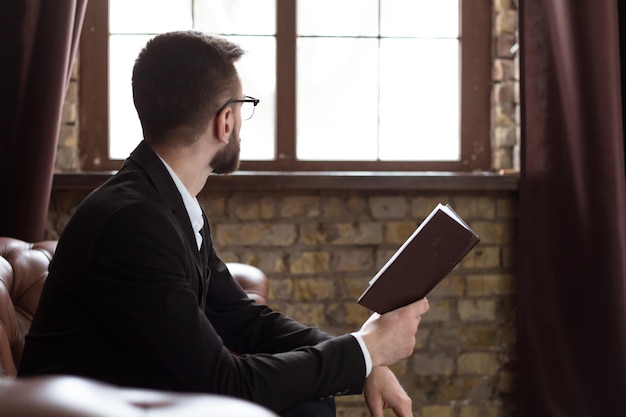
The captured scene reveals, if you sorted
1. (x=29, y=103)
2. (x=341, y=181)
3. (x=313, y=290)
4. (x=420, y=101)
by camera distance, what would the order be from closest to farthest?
(x=29, y=103) < (x=341, y=181) < (x=313, y=290) < (x=420, y=101)

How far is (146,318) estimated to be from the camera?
1535 millimetres

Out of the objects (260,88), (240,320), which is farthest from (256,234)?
(240,320)

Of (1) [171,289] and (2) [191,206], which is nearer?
(1) [171,289]

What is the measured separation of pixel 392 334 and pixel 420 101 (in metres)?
1.96

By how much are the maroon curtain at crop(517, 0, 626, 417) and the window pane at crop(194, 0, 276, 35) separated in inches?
42.8

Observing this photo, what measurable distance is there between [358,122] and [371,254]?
611 millimetres

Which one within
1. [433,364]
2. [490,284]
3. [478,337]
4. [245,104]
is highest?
[245,104]

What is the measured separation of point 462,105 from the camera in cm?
362

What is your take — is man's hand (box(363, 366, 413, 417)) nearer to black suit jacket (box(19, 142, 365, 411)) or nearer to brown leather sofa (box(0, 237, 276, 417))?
black suit jacket (box(19, 142, 365, 411))

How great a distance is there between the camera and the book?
5.98 feet

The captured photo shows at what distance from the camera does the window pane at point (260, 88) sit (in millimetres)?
3559

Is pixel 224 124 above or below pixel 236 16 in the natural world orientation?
below

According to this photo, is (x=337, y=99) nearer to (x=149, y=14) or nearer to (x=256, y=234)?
(x=256, y=234)

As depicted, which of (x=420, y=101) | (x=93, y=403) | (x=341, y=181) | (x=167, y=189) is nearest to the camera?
(x=93, y=403)
